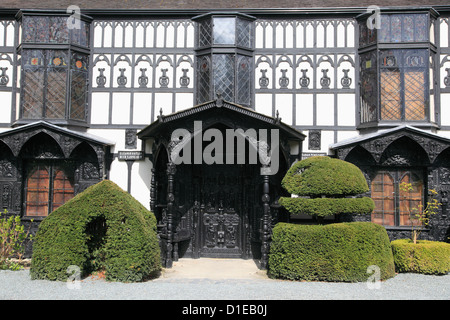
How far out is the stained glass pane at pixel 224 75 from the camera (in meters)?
12.1

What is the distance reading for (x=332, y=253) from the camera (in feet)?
29.4

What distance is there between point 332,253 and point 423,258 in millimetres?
2694

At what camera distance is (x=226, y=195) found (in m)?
12.3

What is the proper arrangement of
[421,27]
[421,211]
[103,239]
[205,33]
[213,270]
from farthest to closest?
[205,33], [421,27], [421,211], [213,270], [103,239]

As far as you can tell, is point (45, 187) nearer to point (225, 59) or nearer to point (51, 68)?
point (51, 68)

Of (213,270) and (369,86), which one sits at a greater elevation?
(369,86)

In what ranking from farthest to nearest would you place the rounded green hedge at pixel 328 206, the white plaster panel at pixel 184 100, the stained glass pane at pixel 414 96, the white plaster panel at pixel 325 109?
the white plaster panel at pixel 184 100 → the white plaster panel at pixel 325 109 → the stained glass pane at pixel 414 96 → the rounded green hedge at pixel 328 206

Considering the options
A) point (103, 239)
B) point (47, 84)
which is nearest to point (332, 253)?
point (103, 239)

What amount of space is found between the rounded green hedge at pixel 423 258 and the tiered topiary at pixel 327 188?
1.58 metres

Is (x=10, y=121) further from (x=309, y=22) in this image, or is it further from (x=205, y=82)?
(x=309, y=22)

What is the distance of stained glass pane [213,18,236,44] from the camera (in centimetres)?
1230

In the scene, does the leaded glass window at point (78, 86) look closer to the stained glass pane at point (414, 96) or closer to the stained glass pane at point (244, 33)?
the stained glass pane at point (244, 33)

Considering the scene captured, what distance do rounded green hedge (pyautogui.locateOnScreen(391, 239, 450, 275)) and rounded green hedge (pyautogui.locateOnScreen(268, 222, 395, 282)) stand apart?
0.93 metres

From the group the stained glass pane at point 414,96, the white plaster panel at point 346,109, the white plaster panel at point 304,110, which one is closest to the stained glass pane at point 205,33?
the white plaster panel at point 304,110
